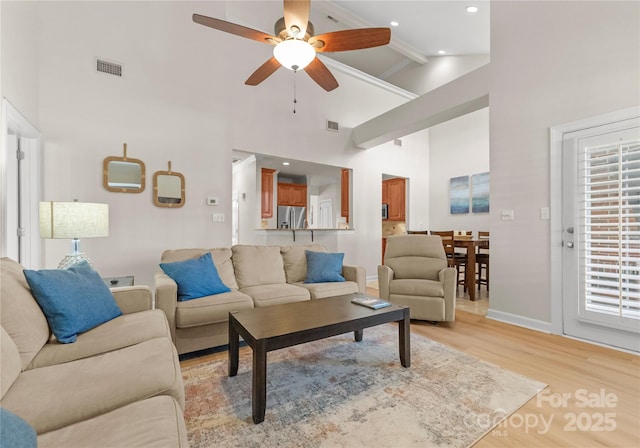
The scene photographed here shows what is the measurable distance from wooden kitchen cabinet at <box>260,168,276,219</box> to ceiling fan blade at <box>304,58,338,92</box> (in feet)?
7.95

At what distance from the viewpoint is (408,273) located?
3613 mm

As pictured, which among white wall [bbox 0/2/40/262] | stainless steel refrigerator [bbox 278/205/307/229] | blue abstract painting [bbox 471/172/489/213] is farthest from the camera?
blue abstract painting [bbox 471/172/489/213]

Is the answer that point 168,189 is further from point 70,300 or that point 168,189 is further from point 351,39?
point 351,39

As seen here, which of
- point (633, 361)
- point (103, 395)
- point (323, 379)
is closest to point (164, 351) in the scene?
point (103, 395)

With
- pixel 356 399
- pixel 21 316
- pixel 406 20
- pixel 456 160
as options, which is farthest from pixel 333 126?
pixel 21 316

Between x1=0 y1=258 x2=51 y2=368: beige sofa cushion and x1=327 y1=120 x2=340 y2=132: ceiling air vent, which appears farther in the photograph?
x1=327 y1=120 x2=340 y2=132: ceiling air vent

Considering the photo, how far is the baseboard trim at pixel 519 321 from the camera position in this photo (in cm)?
300

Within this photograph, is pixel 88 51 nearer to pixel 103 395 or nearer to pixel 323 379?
pixel 103 395

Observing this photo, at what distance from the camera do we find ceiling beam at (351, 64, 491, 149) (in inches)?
144

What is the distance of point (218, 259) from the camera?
3105 millimetres

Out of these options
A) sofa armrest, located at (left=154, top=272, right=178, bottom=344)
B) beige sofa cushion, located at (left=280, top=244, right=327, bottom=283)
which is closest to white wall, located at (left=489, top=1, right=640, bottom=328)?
beige sofa cushion, located at (left=280, top=244, right=327, bottom=283)

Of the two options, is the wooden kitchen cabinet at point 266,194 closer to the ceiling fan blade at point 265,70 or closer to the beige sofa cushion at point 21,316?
the ceiling fan blade at point 265,70

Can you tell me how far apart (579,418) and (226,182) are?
13.3 feet

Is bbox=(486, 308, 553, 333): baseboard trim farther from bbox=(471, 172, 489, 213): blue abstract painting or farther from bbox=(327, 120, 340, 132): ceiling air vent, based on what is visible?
bbox=(327, 120, 340, 132): ceiling air vent
